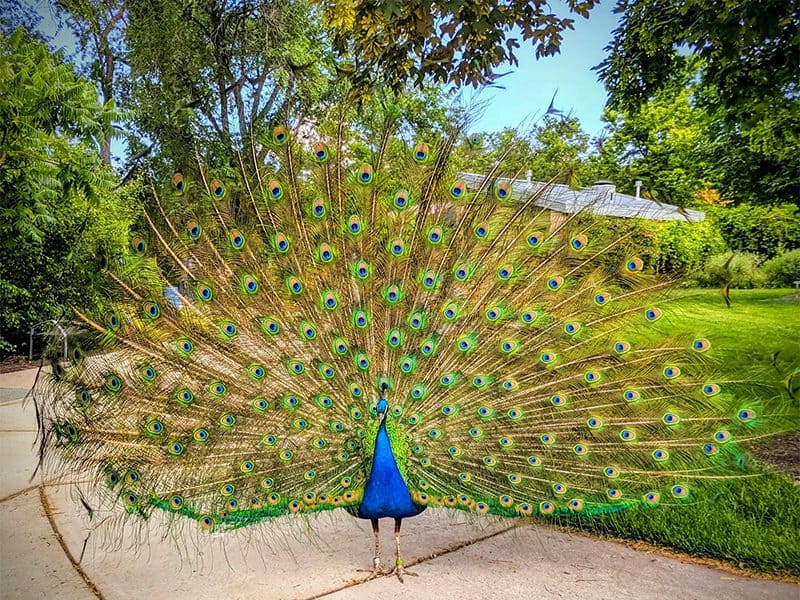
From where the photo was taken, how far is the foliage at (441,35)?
4.36 meters

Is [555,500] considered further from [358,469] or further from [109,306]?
[109,306]

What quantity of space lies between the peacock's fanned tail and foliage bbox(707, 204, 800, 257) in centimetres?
993

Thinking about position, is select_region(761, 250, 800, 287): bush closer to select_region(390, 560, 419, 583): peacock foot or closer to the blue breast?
select_region(390, 560, 419, 583): peacock foot

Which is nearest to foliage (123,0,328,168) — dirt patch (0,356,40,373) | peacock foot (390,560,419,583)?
dirt patch (0,356,40,373)

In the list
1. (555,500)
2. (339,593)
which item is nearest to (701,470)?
(555,500)

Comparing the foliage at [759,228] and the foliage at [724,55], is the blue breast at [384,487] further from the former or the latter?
the foliage at [759,228]

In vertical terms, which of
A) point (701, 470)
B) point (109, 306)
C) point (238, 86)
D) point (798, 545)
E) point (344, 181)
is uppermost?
point (238, 86)

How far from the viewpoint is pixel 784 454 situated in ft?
17.3

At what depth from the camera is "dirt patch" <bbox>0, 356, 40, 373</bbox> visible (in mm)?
9891

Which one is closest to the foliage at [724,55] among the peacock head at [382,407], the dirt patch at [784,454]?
the dirt patch at [784,454]

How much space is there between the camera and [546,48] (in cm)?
481

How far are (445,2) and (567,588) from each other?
351 centimetres

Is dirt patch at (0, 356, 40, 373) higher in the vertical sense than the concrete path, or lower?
higher

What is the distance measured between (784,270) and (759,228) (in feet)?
6.74
